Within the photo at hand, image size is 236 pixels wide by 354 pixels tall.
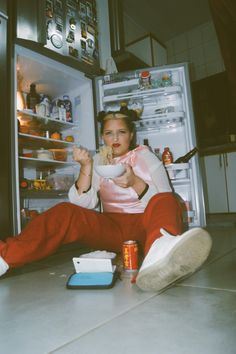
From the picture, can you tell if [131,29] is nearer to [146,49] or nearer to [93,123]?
[146,49]

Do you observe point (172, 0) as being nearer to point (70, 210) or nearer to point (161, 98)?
point (161, 98)

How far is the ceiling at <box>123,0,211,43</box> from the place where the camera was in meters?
3.98

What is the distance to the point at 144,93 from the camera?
2.30m

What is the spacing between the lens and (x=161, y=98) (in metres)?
2.43

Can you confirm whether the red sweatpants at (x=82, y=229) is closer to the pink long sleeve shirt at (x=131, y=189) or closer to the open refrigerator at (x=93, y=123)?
the pink long sleeve shirt at (x=131, y=189)

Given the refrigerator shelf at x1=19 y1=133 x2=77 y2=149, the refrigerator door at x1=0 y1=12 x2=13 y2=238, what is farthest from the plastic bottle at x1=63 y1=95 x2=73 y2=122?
the refrigerator door at x1=0 y1=12 x2=13 y2=238

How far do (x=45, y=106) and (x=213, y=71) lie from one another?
308 centimetres

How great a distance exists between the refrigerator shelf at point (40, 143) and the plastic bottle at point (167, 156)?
0.73 m

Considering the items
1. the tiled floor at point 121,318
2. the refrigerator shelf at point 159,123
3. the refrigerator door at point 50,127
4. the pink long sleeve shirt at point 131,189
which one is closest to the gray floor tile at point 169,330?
the tiled floor at point 121,318

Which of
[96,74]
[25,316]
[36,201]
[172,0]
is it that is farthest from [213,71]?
[25,316]

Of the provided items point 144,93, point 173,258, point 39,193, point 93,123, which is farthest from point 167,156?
point 173,258

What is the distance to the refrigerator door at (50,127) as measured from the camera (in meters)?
2.16

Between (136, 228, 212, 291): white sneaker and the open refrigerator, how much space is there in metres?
1.35

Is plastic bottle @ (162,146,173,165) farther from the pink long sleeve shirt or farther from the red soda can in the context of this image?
the red soda can
